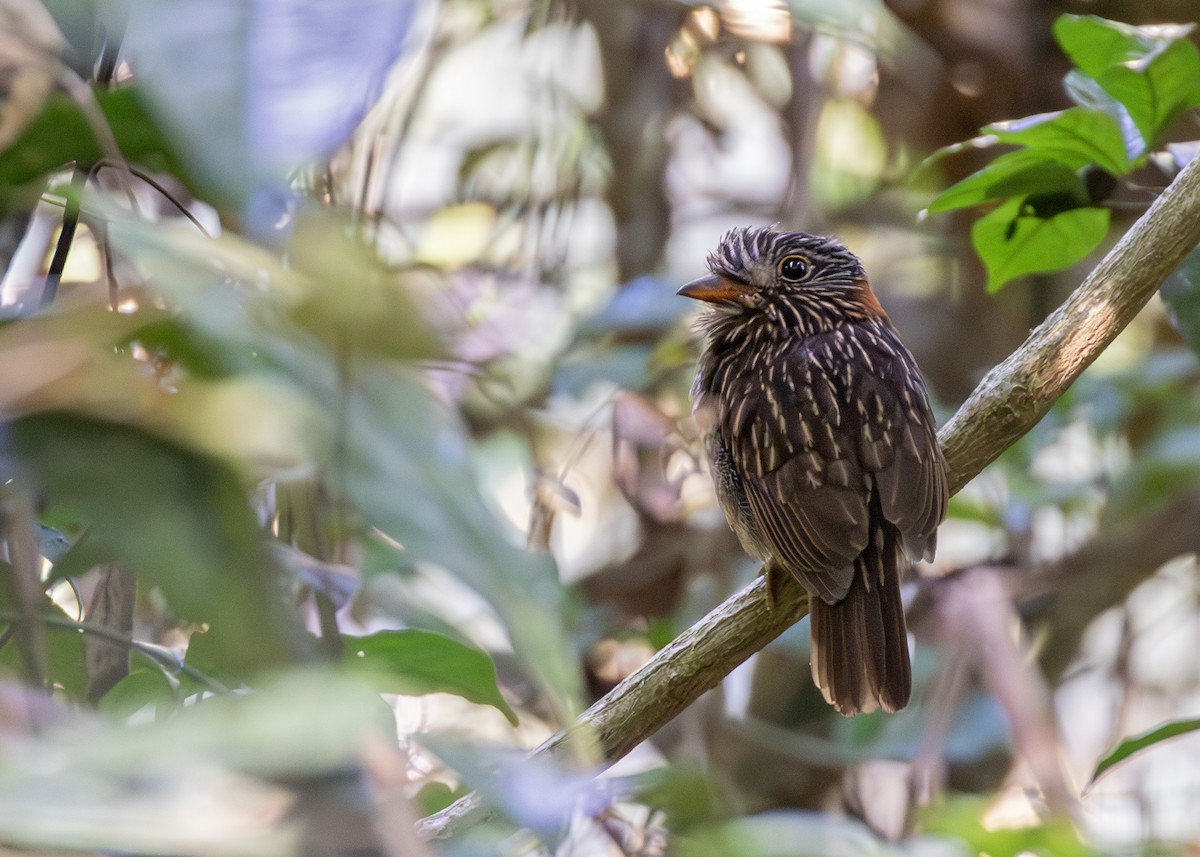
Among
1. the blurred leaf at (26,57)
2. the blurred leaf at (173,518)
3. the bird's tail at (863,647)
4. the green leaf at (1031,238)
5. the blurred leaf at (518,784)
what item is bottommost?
the bird's tail at (863,647)

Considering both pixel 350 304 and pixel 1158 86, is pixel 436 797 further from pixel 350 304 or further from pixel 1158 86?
pixel 1158 86

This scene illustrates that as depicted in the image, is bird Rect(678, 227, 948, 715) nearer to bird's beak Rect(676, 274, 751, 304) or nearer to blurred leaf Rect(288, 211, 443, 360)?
bird's beak Rect(676, 274, 751, 304)

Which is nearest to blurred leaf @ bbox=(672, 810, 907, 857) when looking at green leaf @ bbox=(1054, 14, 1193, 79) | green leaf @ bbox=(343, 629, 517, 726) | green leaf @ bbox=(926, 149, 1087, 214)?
green leaf @ bbox=(343, 629, 517, 726)

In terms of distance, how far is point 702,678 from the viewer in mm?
2049

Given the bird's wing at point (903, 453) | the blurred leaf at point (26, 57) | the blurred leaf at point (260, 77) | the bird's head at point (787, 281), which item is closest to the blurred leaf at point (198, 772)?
the blurred leaf at point (260, 77)

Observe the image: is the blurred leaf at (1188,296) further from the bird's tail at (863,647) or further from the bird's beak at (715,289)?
the bird's beak at (715,289)

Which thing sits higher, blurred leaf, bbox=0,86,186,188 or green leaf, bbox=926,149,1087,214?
blurred leaf, bbox=0,86,186,188

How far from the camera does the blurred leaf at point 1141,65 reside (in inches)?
84.7

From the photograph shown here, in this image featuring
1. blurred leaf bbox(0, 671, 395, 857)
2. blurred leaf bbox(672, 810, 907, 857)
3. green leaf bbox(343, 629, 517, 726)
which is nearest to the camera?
blurred leaf bbox(0, 671, 395, 857)

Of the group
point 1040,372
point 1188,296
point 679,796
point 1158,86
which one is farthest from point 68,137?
point 1188,296

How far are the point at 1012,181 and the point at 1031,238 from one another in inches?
7.9

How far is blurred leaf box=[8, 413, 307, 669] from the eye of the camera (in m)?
0.77

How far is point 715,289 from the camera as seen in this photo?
3.21m

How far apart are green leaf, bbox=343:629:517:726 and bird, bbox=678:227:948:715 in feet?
2.70
